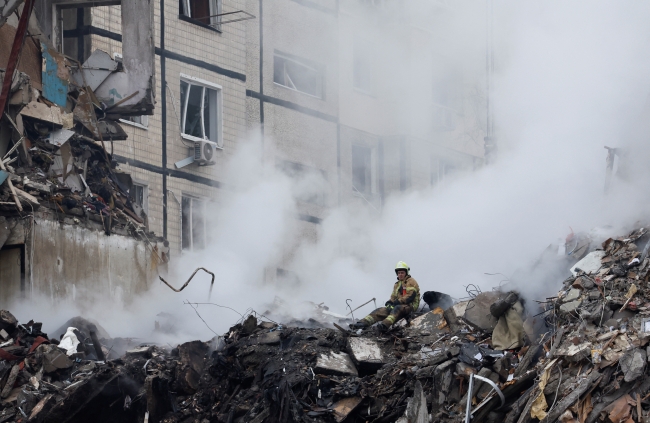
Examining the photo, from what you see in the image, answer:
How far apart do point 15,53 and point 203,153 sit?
7698mm

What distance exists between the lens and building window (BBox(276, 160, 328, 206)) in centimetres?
2250

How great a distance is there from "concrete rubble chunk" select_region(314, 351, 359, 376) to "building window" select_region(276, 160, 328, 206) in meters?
12.1

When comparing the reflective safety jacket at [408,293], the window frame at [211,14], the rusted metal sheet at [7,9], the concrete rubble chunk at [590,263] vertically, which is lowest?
the reflective safety jacket at [408,293]

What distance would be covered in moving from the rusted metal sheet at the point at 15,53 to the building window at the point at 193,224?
787 centimetres

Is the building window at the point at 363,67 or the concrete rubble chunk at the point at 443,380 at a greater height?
the building window at the point at 363,67

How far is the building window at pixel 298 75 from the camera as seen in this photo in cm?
2295

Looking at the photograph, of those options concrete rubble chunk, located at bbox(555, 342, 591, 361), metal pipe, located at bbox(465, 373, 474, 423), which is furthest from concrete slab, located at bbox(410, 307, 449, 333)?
concrete rubble chunk, located at bbox(555, 342, 591, 361)

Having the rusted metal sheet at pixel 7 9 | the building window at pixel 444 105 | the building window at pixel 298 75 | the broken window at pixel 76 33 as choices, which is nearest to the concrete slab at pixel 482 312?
the rusted metal sheet at pixel 7 9

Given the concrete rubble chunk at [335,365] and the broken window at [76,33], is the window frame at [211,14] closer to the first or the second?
the broken window at [76,33]

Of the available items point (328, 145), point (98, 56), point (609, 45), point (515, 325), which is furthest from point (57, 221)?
point (328, 145)

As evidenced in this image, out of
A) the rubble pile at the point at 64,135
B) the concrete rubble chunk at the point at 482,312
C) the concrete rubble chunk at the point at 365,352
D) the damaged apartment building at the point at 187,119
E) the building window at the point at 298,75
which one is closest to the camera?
the concrete rubble chunk at the point at 365,352

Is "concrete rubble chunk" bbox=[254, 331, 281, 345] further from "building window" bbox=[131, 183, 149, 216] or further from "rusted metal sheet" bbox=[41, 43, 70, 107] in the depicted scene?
"building window" bbox=[131, 183, 149, 216]

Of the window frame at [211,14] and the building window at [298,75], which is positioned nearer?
the window frame at [211,14]

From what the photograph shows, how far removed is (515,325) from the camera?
10.2 meters
